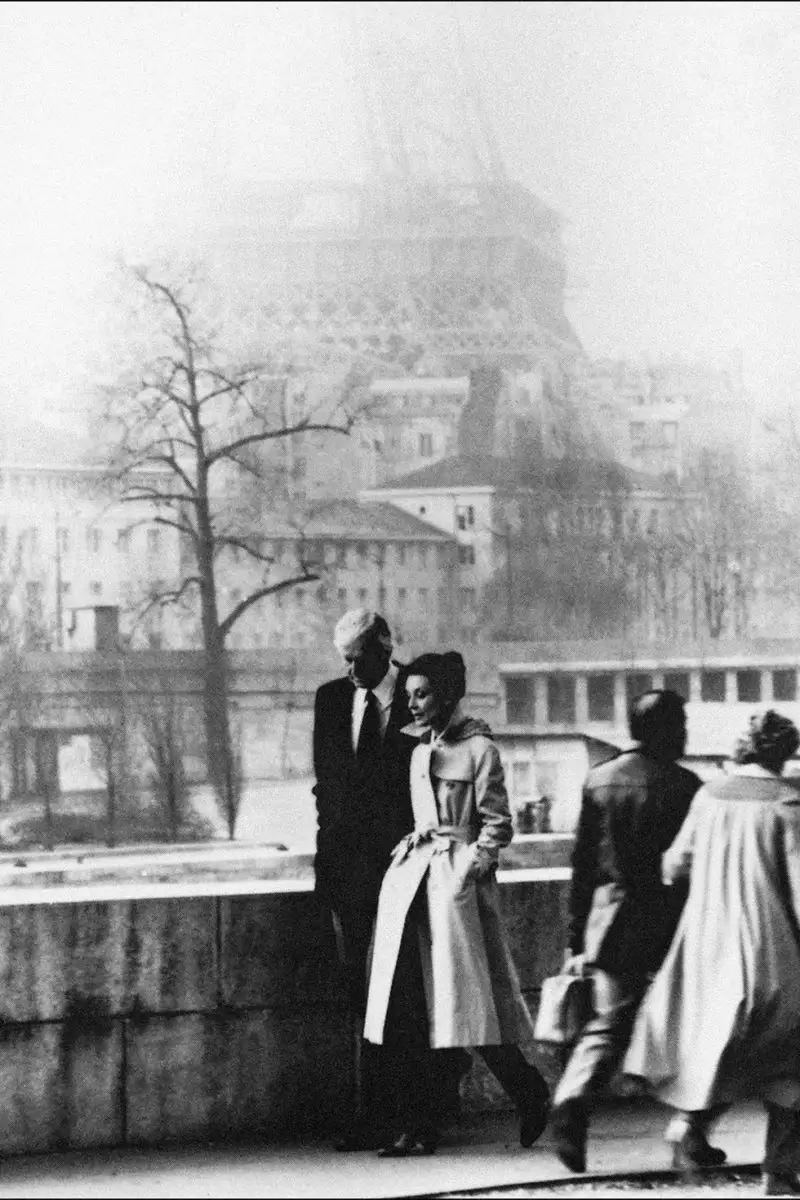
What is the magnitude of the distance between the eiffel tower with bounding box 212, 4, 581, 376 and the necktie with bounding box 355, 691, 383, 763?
6231 millimetres

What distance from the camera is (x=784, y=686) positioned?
42.8 feet

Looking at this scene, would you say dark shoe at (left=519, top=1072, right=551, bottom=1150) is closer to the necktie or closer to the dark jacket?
the dark jacket

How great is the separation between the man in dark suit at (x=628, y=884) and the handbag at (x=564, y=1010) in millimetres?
30

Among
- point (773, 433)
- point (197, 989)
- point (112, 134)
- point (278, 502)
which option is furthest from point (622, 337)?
point (197, 989)

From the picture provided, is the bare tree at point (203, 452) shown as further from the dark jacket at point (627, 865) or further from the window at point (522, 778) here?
the dark jacket at point (627, 865)

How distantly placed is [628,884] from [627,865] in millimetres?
49

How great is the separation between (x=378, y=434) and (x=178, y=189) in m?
1.69

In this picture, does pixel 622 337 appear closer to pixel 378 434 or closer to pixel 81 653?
pixel 378 434

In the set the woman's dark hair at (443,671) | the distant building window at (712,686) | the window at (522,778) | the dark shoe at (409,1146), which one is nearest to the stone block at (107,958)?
the dark shoe at (409,1146)

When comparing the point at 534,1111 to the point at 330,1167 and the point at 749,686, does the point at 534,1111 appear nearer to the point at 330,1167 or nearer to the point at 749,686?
the point at 330,1167

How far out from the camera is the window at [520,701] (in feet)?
42.6

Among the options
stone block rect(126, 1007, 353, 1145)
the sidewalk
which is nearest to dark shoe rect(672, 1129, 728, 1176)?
the sidewalk

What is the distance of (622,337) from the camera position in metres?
12.8

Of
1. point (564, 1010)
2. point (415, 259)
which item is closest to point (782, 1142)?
point (564, 1010)
